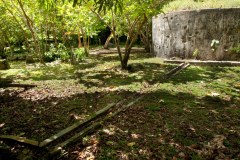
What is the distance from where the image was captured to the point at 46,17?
13.1 m

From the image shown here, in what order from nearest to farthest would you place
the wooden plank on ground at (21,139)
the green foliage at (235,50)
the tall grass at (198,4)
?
the wooden plank on ground at (21,139)
the green foliage at (235,50)
the tall grass at (198,4)

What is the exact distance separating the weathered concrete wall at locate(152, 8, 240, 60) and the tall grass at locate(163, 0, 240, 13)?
1.57 feet

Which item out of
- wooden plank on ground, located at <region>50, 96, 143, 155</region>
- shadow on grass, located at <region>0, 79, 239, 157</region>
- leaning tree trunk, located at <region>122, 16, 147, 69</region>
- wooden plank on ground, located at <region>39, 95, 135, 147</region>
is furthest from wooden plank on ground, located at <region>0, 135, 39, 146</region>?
leaning tree trunk, located at <region>122, 16, 147, 69</region>

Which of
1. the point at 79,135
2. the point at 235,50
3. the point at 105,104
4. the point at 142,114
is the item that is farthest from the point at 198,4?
the point at 79,135

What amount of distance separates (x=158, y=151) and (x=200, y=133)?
107 cm

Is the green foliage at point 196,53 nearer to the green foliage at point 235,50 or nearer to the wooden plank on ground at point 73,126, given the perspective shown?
the green foliage at point 235,50

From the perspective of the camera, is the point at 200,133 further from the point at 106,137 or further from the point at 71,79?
the point at 71,79

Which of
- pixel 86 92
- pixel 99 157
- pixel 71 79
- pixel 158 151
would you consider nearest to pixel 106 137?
pixel 99 157

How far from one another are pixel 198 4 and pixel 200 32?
1679mm

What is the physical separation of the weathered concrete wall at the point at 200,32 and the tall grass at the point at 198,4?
0.48 meters

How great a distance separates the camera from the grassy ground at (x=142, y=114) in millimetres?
3568

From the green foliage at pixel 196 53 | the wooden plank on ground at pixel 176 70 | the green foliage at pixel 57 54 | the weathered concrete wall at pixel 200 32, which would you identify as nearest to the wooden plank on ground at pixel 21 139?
the wooden plank on ground at pixel 176 70

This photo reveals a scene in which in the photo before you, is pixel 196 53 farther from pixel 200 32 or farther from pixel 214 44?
pixel 200 32

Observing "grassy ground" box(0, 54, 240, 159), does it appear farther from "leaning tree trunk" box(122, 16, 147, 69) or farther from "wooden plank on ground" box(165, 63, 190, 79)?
"leaning tree trunk" box(122, 16, 147, 69)
